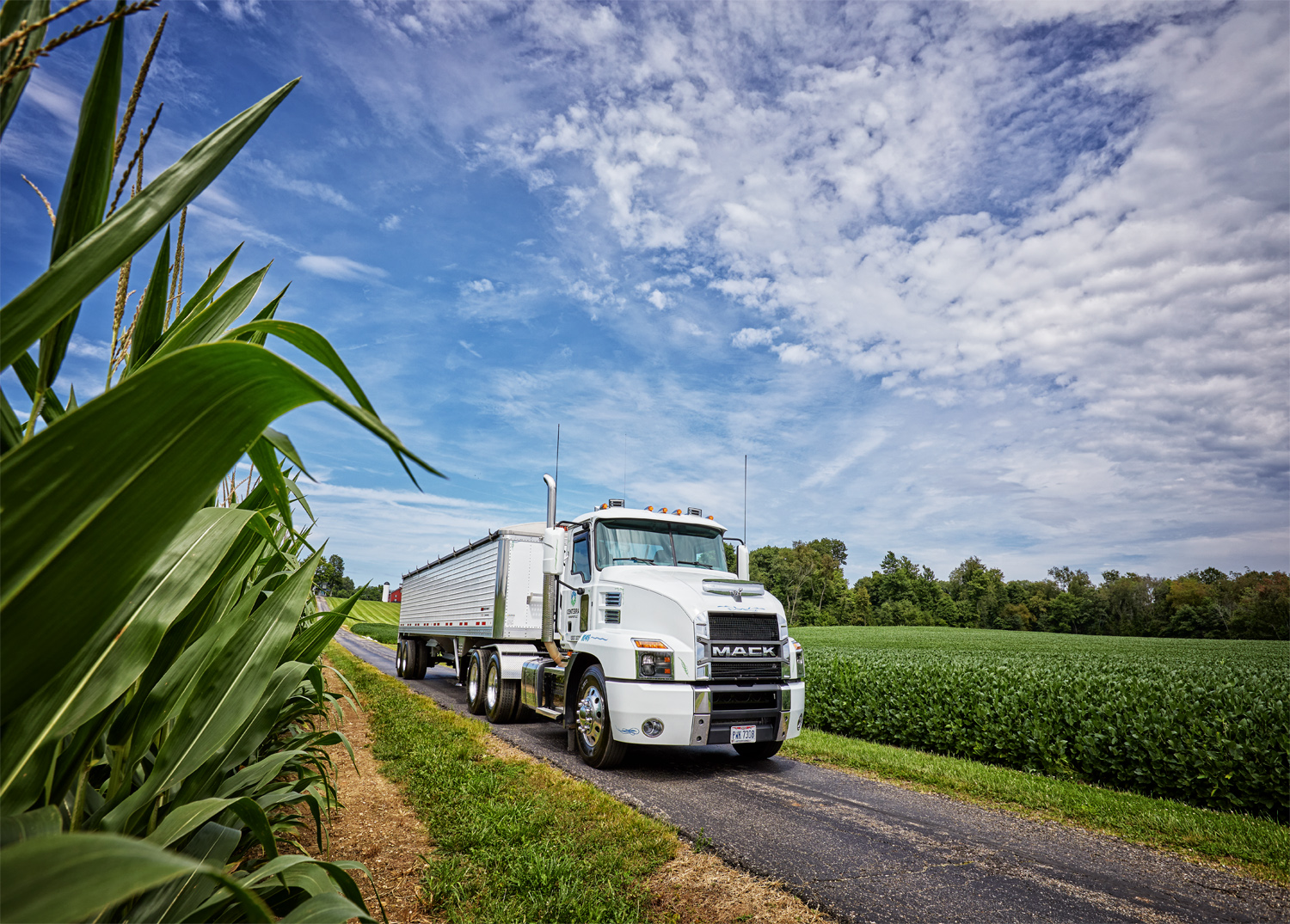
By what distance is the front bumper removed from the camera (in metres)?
6.78

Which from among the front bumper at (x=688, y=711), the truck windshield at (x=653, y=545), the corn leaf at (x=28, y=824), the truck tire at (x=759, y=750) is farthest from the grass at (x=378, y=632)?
the corn leaf at (x=28, y=824)

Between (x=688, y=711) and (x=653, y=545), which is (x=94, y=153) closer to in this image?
(x=688, y=711)

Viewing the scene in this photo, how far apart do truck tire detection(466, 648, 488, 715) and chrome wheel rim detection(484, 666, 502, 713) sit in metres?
0.13

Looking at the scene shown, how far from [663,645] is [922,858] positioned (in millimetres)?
2992

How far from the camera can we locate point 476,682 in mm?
11438

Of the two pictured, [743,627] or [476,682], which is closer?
[743,627]

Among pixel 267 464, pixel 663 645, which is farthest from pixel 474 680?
pixel 267 464

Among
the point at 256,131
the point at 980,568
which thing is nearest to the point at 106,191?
the point at 256,131

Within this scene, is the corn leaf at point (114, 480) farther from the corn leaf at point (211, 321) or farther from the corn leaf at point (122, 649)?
the corn leaf at point (211, 321)

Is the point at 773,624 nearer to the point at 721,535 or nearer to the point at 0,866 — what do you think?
the point at 721,535

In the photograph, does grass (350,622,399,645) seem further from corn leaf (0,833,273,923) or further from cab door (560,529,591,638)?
corn leaf (0,833,273,923)

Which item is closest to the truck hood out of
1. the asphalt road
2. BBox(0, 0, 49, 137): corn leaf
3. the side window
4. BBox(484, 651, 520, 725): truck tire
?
the side window

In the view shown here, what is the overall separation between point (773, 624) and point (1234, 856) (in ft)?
13.3

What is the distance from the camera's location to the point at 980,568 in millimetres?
98250
